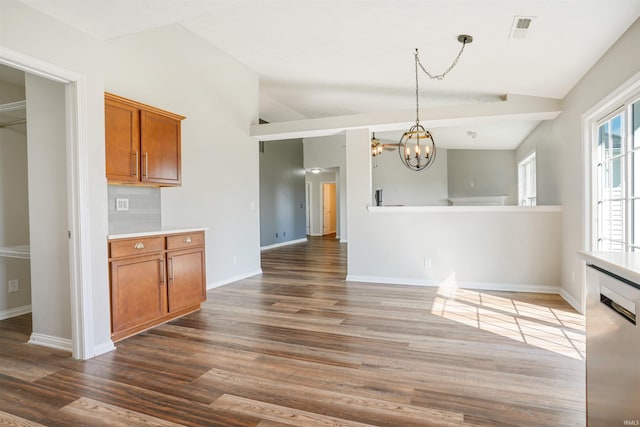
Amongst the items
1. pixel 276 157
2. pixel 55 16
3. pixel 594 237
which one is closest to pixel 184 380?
pixel 55 16

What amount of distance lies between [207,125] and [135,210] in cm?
160

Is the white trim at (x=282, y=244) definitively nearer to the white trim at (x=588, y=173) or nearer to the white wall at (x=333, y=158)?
the white wall at (x=333, y=158)

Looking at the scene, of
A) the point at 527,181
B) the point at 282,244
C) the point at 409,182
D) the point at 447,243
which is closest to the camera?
the point at 447,243

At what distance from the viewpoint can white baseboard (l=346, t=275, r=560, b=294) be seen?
4.55 m

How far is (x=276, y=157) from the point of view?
33.2ft

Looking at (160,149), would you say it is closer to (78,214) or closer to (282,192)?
(78,214)

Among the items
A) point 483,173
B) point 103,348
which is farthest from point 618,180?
point 483,173

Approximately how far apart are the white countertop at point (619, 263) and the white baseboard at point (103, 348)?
308 centimetres

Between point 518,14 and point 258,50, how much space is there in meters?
3.10

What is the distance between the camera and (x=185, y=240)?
3.65 meters

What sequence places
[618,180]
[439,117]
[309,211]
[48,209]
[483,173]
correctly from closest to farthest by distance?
1. [48,209]
2. [618,180]
3. [439,117]
4. [483,173]
5. [309,211]

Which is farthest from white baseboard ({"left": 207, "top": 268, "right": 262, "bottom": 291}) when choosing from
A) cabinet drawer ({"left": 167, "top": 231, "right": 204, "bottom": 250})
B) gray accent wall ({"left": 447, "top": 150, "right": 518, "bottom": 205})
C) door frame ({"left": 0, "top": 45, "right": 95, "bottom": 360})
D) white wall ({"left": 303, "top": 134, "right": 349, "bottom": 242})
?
gray accent wall ({"left": 447, "top": 150, "right": 518, "bottom": 205})

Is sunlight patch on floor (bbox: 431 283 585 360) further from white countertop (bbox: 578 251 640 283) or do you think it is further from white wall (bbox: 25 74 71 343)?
white wall (bbox: 25 74 71 343)

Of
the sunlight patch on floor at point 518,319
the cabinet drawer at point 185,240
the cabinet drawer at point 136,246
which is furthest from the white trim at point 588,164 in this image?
the cabinet drawer at point 136,246
